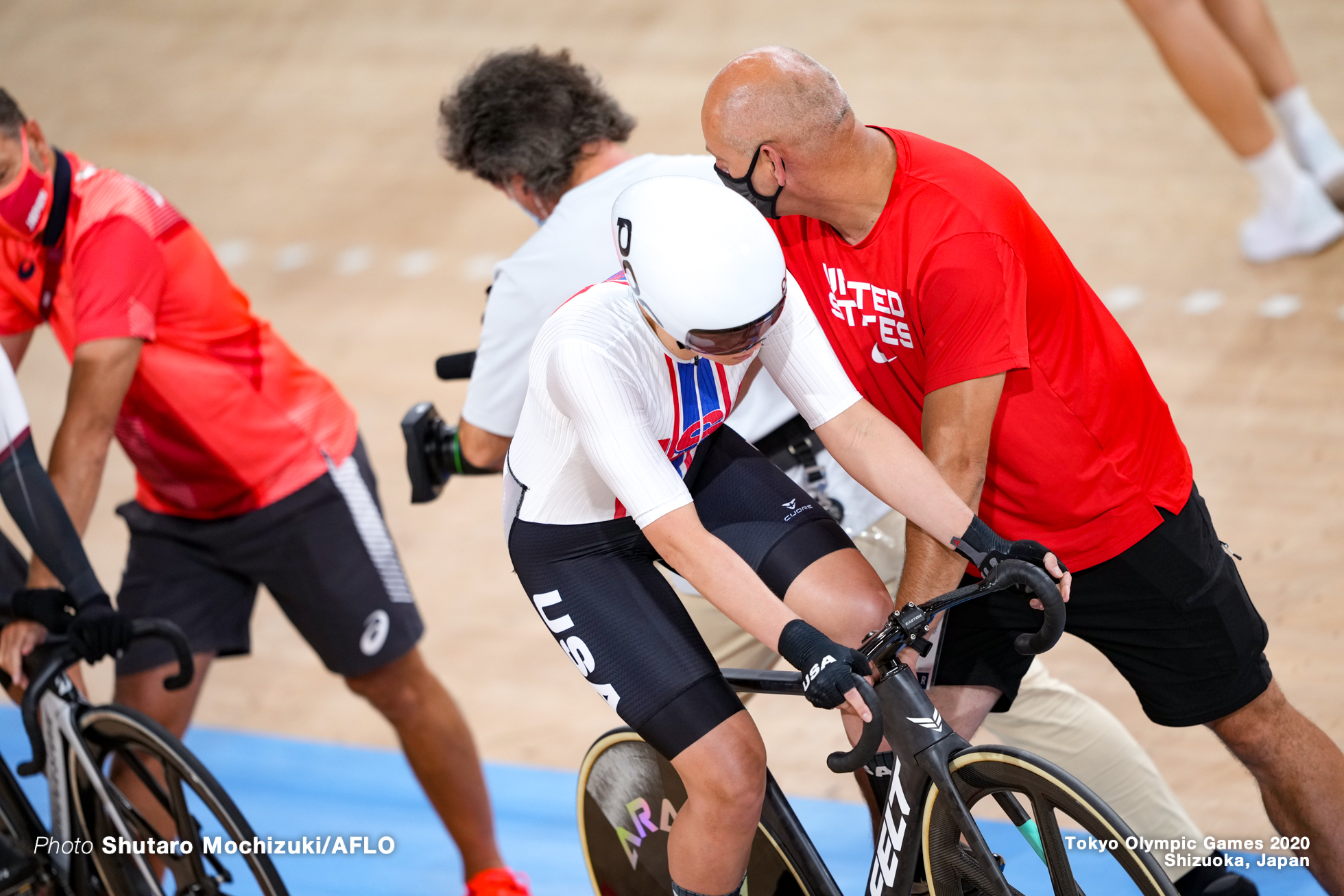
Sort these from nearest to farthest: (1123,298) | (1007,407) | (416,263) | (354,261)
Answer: (1007,407) → (1123,298) → (416,263) → (354,261)

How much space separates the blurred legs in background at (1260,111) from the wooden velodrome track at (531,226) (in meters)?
0.12

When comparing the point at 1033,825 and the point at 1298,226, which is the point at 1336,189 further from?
the point at 1033,825

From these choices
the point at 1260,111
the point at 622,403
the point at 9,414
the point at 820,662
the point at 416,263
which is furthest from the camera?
the point at 416,263

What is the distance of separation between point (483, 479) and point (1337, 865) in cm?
326

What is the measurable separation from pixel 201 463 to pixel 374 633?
21.1 inches

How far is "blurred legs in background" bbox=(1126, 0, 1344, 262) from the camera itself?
4633 millimetres

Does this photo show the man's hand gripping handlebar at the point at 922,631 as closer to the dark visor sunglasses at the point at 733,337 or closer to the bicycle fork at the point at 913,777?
the bicycle fork at the point at 913,777

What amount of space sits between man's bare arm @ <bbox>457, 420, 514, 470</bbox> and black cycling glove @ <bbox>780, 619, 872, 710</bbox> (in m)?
1.03

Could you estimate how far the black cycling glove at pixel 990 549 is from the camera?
204 centimetres

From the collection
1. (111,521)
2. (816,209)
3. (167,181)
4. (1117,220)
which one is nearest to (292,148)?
(167,181)

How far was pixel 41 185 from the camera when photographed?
2807 mm

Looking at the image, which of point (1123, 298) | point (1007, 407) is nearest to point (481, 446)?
point (1007, 407)

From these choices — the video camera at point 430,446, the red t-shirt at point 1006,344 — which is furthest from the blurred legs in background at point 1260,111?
the video camera at point 430,446

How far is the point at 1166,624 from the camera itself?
232cm
